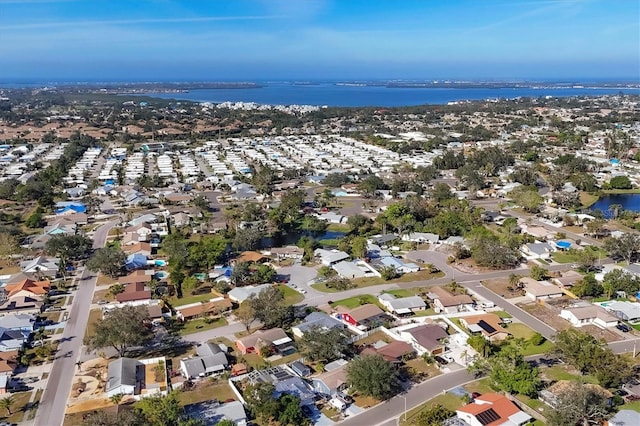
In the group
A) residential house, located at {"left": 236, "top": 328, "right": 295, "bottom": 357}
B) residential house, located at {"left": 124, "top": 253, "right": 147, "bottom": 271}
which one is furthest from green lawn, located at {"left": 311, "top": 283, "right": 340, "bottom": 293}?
residential house, located at {"left": 124, "top": 253, "right": 147, "bottom": 271}

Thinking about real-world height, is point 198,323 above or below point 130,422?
below

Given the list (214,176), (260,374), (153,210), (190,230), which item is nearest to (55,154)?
(214,176)

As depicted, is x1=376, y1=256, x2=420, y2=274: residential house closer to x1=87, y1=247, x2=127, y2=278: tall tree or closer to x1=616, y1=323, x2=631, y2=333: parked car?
x1=616, y1=323, x2=631, y2=333: parked car

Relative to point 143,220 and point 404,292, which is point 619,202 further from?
point 143,220

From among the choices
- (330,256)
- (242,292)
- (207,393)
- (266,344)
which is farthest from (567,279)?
(207,393)

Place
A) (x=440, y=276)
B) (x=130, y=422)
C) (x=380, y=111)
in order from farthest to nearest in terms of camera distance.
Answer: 1. (x=380, y=111)
2. (x=440, y=276)
3. (x=130, y=422)

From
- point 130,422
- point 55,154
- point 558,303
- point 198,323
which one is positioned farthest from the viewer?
point 55,154

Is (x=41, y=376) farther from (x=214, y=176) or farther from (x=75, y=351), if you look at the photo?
(x=214, y=176)
